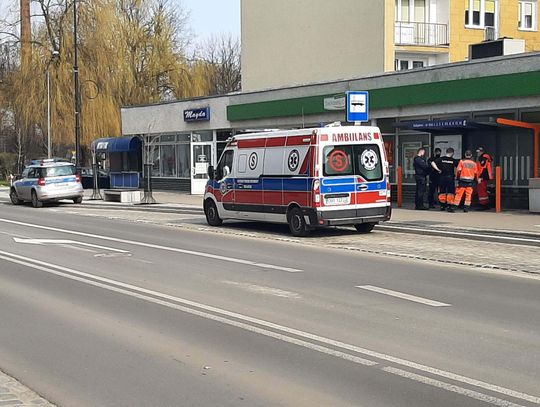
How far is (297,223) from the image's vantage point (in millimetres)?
17312

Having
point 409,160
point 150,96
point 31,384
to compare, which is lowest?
point 31,384

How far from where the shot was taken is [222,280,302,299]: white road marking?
988cm

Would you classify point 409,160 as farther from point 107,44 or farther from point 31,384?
point 107,44

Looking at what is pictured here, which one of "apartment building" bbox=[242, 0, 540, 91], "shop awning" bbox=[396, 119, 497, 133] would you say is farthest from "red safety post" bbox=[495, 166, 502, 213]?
"apartment building" bbox=[242, 0, 540, 91]

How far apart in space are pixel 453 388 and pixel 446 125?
16.3 m

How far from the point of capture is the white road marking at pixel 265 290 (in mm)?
9883

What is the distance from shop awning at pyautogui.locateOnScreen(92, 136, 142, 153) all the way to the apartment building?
7.58m

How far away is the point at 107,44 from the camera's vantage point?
149 ft

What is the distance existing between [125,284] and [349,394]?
575 cm

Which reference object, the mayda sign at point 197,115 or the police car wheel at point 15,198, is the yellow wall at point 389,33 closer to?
the mayda sign at point 197,115

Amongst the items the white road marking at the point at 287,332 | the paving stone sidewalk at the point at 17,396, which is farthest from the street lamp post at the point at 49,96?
the paving stone sidewalk at the point at 17,396

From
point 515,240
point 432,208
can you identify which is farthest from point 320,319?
point 432,208

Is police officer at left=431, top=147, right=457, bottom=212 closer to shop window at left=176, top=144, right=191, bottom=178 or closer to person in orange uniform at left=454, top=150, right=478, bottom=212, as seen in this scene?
person in orange uniform at left=454, top=150, right=478, bottom=212

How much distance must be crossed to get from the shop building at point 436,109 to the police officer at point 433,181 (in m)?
0.81
